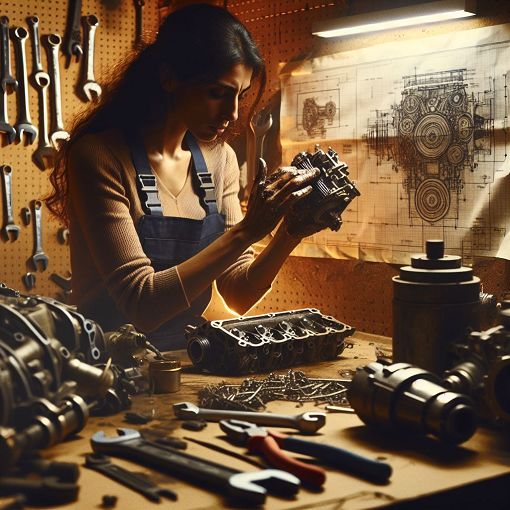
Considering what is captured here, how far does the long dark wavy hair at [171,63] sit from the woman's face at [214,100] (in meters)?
0.02

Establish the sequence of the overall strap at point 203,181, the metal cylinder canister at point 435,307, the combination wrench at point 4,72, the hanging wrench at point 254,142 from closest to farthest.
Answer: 1. the metal cylinder canister at point 435,307
2. the overall strap at point 203,181
3. the hanging wrench at point 254,142
4. the combination wrench at point 4,72

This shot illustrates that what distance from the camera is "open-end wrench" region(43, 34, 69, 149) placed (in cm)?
389

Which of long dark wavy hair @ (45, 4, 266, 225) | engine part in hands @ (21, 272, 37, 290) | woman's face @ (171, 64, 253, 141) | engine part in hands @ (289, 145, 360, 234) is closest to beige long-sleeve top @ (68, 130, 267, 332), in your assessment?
long dark wavy hair @ (45, 4, 266, 225)

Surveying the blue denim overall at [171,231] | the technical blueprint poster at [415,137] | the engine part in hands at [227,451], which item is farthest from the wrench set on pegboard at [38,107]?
the engine part in hands at [227,451]

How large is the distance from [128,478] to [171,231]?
1378 mm

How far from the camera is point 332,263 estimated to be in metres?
3.10

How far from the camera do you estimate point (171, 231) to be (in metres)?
2.61

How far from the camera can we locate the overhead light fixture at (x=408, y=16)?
244cm

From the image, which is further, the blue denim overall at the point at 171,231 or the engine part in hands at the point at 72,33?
the engine part in hands at the point at 72,33

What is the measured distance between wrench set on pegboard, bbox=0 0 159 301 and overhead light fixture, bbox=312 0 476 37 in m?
1.38

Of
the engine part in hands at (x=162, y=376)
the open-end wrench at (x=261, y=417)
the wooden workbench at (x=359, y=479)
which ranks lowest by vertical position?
the wooden workbench at (x=359, y=479)

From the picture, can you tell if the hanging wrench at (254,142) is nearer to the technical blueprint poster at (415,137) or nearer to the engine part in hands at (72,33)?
the technical blueprint poster at (415,137)

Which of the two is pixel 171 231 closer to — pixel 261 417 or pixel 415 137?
pixel 415 137

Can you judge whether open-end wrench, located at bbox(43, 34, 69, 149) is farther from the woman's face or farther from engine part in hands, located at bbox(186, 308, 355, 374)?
engine part in hands, located at bbox(186, 308, 355, 374)
